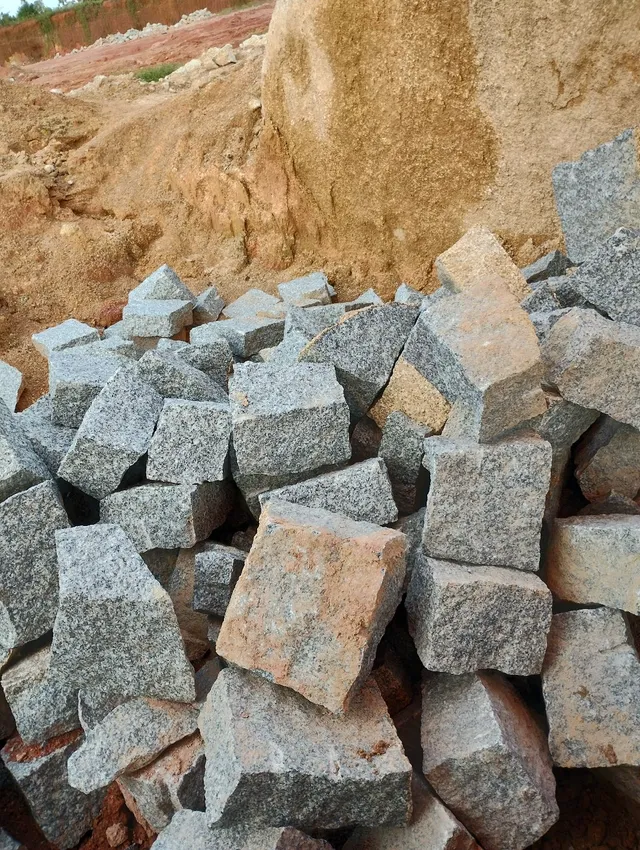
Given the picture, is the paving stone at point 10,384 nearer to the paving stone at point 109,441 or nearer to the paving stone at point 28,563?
the paving stone at point 109,441

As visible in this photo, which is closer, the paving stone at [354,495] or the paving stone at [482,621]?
the paving stone at [482,621]

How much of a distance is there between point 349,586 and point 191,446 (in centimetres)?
97

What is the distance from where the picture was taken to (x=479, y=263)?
3141 millimetres

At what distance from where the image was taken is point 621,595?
2.23 m

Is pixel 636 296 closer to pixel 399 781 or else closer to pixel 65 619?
pixel 399 781

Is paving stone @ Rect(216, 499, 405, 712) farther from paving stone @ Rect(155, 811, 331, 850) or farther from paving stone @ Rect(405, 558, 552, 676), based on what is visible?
paving stone @ Rect(155, 811, 331, 850)

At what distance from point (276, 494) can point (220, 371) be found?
1.35 meters

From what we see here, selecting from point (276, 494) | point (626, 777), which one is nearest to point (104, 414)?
point (276, 494)

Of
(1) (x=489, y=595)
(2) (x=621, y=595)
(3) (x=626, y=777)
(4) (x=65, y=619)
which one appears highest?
(4) (x=65, y=619)

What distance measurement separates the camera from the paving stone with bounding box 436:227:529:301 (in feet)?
10.3

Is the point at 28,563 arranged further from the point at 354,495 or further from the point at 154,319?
the point at 154,319

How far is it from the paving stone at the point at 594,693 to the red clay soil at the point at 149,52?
1275 cm

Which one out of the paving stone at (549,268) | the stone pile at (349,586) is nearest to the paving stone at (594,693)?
the stone pile at (349,586)

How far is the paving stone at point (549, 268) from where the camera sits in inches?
143
